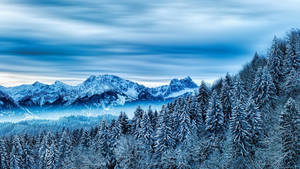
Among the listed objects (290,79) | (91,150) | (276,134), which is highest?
(290,79)

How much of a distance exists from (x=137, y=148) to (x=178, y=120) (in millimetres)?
16261

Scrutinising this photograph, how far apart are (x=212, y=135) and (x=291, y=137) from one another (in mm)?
21015

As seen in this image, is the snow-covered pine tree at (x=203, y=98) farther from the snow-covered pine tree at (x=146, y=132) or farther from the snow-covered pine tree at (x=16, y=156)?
the snow-covered pine tree at (x=16, y=156)

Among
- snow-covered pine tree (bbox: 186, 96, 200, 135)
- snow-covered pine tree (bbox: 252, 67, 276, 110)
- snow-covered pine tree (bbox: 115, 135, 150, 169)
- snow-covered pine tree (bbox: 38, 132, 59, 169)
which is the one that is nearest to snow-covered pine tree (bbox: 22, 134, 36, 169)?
snow-covered pine tree (bbox: 38, 132, 59, 169)

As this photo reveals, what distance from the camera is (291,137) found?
44438 mm

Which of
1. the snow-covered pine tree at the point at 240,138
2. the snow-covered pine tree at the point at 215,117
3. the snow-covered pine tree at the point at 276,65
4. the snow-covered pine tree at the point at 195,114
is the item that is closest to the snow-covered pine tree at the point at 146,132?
the snow-covered pine tree at the point at 195,114

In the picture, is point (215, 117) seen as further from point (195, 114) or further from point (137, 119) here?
point (137, 119)

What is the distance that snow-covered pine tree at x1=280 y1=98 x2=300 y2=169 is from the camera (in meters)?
43.8

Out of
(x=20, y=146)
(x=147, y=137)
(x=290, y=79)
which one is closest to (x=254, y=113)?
(x=290, y=79)

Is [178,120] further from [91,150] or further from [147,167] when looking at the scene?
[91,150]

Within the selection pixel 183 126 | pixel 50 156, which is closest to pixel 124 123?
pixel 50 156

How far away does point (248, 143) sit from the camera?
52844 millimetres

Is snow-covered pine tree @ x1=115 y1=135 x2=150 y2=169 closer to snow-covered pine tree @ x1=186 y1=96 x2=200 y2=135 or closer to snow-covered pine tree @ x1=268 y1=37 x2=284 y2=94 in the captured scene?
snow-covered pine tree @ x1=186 y1=96 x2=200 y2=135

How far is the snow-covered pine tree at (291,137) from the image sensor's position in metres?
43.8
